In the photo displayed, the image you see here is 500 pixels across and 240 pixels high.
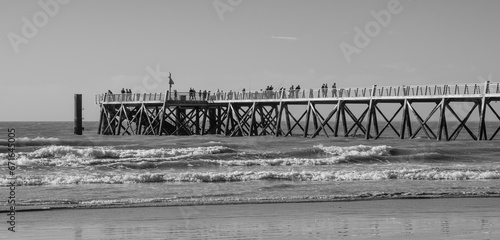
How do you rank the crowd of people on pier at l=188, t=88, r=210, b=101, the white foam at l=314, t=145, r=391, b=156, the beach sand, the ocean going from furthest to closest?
1. the crowd of people on pier at l=188, t=88, r=210, b=101
2. the white foam at l=314, t=145, r=391, b=156
3. the ocean
4. the beach sand

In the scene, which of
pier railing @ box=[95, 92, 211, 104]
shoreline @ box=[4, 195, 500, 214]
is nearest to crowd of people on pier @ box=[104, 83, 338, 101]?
pier railing @ box=[95, 92, 211, 104]

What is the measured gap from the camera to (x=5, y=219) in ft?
46.3

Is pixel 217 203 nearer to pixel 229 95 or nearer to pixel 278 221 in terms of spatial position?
pixel 278 221

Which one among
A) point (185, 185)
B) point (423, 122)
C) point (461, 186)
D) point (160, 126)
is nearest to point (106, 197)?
point (185, 185)

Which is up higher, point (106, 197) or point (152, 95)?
point (152, 95)

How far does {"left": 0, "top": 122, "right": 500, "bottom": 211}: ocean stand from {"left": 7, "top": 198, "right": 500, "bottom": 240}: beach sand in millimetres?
1222

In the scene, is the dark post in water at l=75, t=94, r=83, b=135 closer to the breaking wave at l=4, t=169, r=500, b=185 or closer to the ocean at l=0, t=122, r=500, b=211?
the ocean at l=0, t=122, r=500, b=211

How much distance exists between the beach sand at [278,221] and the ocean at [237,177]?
48.1 inches

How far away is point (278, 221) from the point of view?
13.8 metres

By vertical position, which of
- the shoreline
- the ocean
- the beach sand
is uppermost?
the ocean

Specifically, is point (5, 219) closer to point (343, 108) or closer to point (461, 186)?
point (461, 186)

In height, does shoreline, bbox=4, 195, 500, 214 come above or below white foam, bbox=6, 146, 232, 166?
below

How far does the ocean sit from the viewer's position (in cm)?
1789

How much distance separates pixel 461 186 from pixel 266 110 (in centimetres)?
3577
